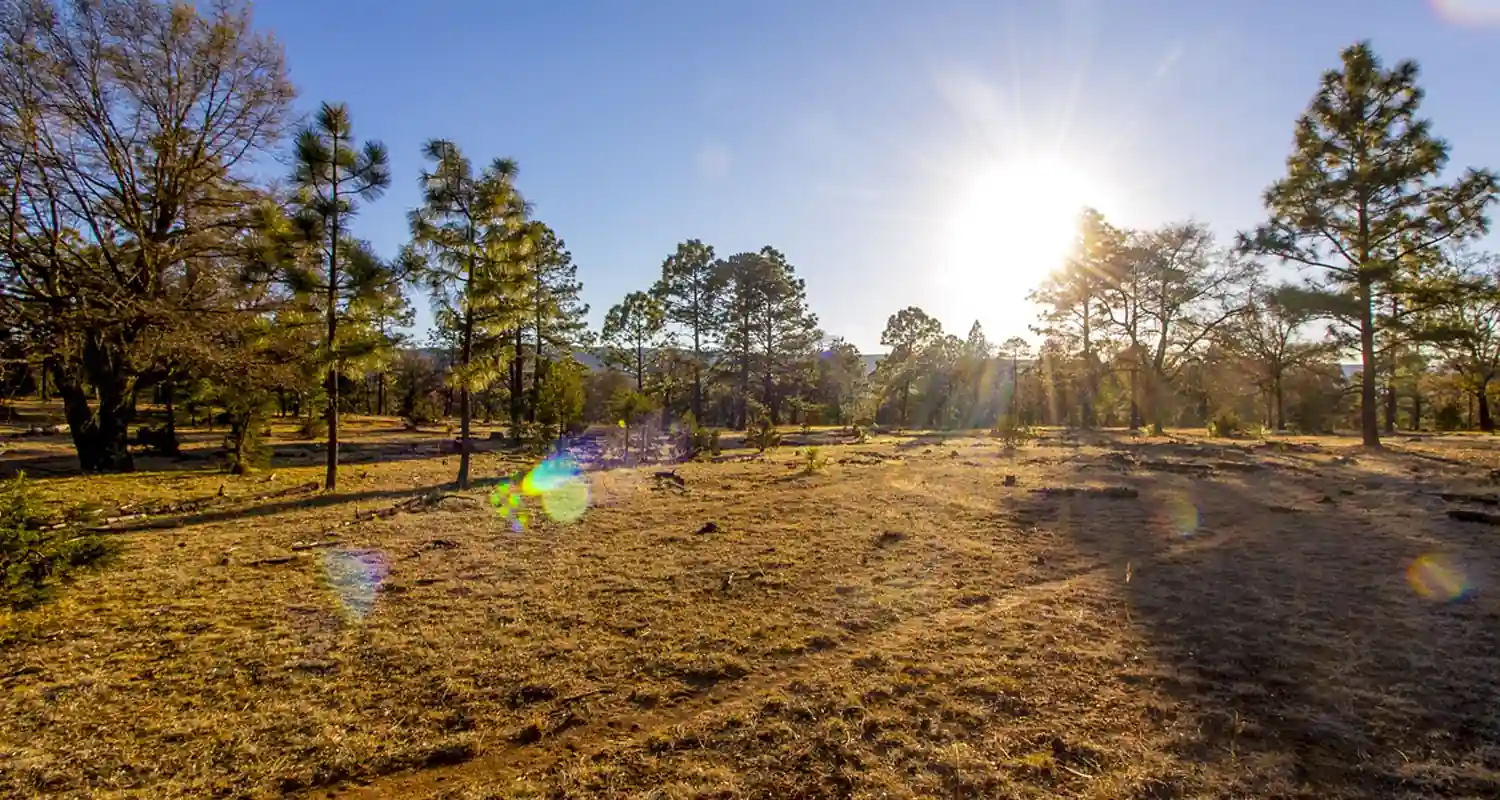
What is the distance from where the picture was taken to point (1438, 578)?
6102 millimetres

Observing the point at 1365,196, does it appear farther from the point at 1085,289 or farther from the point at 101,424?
the point at 101,424

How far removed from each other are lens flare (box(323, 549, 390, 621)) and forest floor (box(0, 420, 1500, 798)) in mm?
47

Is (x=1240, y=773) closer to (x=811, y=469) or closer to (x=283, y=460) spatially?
Answer: (x=811, y=469)

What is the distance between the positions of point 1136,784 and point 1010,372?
52.6 metres

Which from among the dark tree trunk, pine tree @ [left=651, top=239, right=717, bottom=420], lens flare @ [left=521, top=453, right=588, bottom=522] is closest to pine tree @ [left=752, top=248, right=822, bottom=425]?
pine tree @ [left=651, top=239, right=717, bottom=420]

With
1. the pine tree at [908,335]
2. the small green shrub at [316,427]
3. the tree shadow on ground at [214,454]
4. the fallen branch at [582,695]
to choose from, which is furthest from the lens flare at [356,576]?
the pine tree at [908,335]

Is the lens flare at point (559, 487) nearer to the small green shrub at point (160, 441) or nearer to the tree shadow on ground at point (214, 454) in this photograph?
the tree shadow on ground at point (214, 454)

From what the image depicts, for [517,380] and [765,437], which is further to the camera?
[517,380]

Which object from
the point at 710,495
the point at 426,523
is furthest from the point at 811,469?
the point at 426,523

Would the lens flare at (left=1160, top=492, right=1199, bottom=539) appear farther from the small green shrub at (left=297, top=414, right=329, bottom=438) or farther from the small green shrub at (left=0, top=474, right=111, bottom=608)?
the small green shrub at (left=297, top=414, right=329, bottom=438)

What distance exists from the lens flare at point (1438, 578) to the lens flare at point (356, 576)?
9386 mm

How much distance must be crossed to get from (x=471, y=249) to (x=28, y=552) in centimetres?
980

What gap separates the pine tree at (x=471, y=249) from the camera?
540 inches

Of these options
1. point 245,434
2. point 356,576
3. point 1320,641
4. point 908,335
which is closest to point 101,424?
point 245,434
